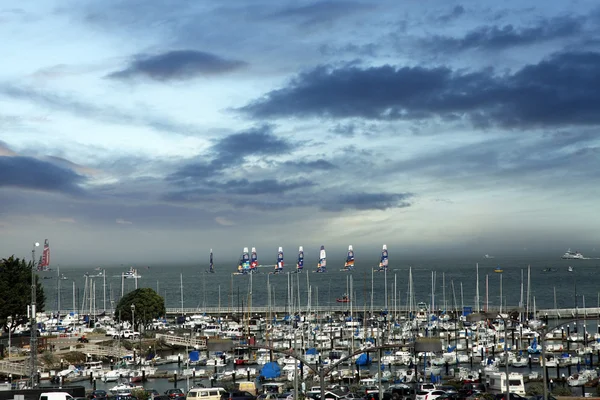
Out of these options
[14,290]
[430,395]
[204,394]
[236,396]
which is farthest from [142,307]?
[430,395]

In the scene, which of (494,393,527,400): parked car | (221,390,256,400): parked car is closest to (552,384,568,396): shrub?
(494,393,527,400): parked car

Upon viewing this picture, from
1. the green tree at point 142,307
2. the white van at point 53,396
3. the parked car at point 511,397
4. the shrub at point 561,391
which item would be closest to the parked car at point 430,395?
the parked car at point 511,397

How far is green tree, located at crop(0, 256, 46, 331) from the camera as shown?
8500 cm

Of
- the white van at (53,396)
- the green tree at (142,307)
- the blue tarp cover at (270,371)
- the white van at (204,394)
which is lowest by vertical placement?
the blue tarp cover at (270,371)

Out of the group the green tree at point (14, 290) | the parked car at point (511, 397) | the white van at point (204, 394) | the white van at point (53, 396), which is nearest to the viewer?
the white van at point (53, 396)

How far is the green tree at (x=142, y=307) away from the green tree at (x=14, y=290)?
16.2 meters

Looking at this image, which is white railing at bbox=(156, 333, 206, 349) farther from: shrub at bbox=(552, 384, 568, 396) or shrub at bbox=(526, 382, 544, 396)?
shrub at bbox=(552, 384, 568, 396)

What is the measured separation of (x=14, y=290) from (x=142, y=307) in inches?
877

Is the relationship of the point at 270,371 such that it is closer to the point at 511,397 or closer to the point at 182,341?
the point at 511,397

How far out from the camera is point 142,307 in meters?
104

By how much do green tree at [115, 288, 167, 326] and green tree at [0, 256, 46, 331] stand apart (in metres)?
16.2

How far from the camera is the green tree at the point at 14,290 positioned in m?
85.0

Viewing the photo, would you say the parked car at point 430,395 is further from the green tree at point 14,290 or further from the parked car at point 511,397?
the green tree at point 14,290

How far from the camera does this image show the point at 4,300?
278 ft
